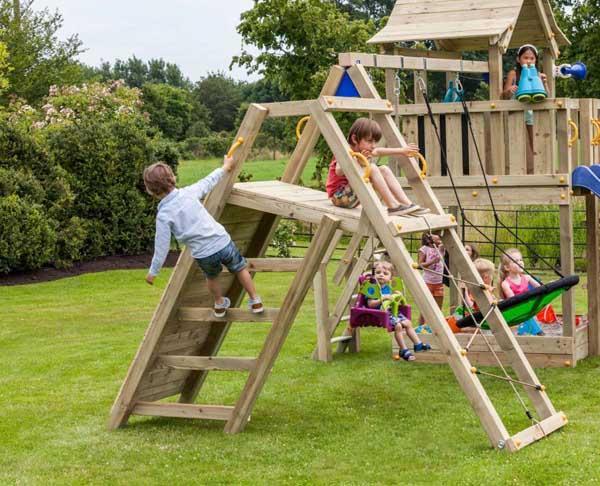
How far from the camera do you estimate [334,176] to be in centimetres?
820

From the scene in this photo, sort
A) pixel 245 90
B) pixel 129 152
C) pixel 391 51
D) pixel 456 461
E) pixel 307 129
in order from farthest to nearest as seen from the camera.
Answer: pixel 245 90
pixel 129 152
pixel 391 51
pixel 307 129
pixel 456 461

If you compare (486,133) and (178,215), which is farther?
(486,133)

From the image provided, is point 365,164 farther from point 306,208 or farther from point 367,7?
point 367,7

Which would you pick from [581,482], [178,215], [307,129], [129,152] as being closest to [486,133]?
[307,129]

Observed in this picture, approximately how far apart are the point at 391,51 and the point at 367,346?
138 inches

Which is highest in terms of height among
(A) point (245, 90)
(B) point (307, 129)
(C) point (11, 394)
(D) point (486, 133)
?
(B) point (307, 129)

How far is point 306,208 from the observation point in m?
8.01

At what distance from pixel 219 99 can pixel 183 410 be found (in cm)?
6247

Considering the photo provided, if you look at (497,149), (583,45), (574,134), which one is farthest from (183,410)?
(583,45)

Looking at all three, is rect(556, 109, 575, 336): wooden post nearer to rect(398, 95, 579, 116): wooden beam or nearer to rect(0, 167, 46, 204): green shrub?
rect(398, 95, 579, 116): wooden beam

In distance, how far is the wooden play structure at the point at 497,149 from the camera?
10656 millimetres

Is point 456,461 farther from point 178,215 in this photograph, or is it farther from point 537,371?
point 537,371

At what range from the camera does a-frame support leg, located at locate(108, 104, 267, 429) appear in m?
8.22

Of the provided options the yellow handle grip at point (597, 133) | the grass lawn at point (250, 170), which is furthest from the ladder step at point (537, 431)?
the grass lawn at point (250, 170)
